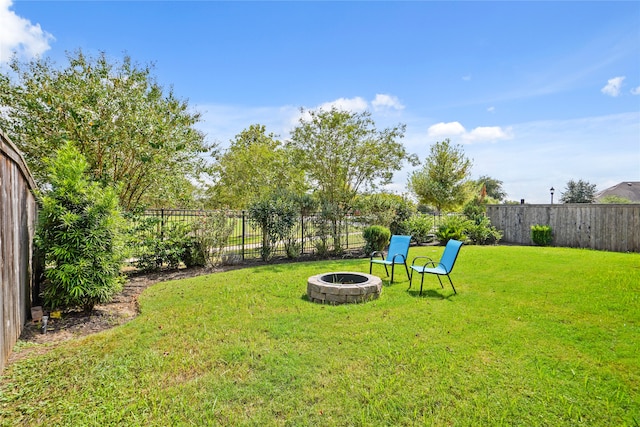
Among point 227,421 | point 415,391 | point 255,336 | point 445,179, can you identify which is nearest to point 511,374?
point 415,391

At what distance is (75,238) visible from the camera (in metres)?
4.23

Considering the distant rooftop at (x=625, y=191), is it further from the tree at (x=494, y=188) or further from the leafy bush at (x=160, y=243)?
the leafy bush at (x=160, y=243)

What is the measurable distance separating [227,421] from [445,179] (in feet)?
59.7

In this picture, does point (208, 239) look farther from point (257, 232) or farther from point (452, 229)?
point (452, 229)

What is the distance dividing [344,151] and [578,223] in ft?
32.2

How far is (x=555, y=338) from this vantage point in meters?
3.49

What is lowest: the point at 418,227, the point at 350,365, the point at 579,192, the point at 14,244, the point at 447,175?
the point at 350,365

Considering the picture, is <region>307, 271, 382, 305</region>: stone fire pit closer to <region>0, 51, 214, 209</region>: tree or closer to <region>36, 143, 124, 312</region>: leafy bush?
<region>36, 143, 124, 312</region>: leafy bush

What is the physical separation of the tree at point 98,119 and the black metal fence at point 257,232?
1046mm

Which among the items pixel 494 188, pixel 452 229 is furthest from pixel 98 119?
pixel 494 188

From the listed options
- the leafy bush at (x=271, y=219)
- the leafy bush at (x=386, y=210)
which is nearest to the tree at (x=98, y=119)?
the leafy bush at (x=271, y=219)

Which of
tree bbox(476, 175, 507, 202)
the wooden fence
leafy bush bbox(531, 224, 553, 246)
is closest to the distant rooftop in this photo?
tree bbox(476, 175, 507, 202)

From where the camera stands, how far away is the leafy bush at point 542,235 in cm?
1253

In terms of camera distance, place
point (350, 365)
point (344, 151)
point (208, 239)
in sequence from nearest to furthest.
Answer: point (350, 365) < point (208, 239) < point (344, 151)
